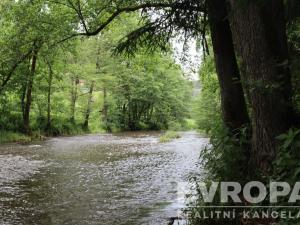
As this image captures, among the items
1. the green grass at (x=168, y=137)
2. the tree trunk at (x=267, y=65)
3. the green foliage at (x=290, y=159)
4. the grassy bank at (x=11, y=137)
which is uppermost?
the tree trunk at (x=267, y=65)

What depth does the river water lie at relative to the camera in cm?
769

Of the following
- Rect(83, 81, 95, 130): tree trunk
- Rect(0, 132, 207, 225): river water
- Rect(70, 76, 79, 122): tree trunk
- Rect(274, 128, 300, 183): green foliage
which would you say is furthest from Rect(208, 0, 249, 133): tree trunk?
Rect(83, 81, 95, 130): tree trunk

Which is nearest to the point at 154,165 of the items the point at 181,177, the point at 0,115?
the point at 181,177

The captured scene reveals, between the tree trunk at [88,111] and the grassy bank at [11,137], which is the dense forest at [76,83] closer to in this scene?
the tree trunk at [88,111]

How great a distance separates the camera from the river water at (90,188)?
769 centimetres

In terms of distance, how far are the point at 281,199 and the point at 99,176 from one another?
322 inches

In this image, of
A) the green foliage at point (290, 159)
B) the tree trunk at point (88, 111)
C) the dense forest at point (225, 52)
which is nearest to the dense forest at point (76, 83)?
the tree trunk at point (88, 111)

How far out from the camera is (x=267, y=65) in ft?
18.9

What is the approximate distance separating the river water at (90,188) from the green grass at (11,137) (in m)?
7.25

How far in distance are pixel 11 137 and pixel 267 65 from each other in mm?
22306

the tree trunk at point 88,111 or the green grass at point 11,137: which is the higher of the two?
the tree trunk at point 88,111

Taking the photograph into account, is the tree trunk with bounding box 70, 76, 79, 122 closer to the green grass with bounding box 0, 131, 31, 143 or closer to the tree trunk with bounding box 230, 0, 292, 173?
the green grass with bounding box 0, 131, 31, 143

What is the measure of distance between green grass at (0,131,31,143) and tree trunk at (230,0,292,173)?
21.0 meters

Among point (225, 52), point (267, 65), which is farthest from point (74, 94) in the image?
point (267, 65)
